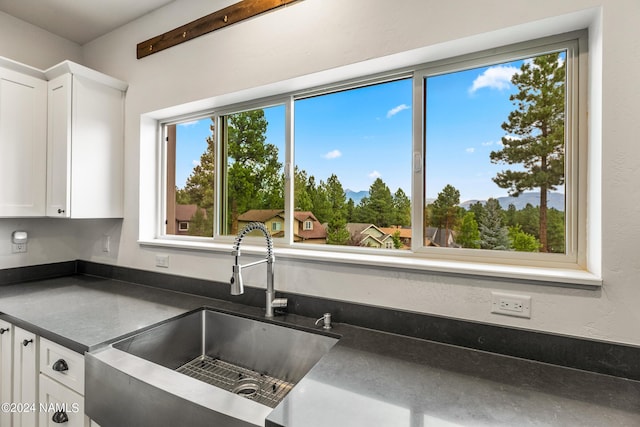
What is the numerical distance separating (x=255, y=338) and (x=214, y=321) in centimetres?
27

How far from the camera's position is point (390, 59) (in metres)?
1.35

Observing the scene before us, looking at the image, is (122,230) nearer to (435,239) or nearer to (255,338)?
(255,338)

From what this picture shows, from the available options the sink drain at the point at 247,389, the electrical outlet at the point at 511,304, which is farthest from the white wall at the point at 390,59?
the sink drain at the point at 247,389

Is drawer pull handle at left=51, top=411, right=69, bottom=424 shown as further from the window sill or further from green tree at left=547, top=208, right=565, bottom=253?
green tree at left=547, top=208, right=565, bottom=253

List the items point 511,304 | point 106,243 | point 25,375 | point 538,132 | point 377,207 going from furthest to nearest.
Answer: point 106,243 → point 377,207 → point 25,375 → point 538,132 → point 511,304

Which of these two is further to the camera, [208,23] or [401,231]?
[208,23]

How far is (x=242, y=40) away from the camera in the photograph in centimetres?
169

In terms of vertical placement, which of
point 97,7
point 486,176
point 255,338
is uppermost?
point 97,7

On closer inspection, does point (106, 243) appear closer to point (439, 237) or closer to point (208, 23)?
point (208, 23)

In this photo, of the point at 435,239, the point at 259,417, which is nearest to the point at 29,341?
the point at 259,417

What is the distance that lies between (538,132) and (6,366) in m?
2.65

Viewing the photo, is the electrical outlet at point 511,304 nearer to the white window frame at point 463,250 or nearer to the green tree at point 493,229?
the white window frame at point 463,250

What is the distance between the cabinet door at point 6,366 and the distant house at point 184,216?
3.25 ft

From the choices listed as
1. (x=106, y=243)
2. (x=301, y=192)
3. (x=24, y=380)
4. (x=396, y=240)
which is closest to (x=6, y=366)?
(x=24, y=380)
